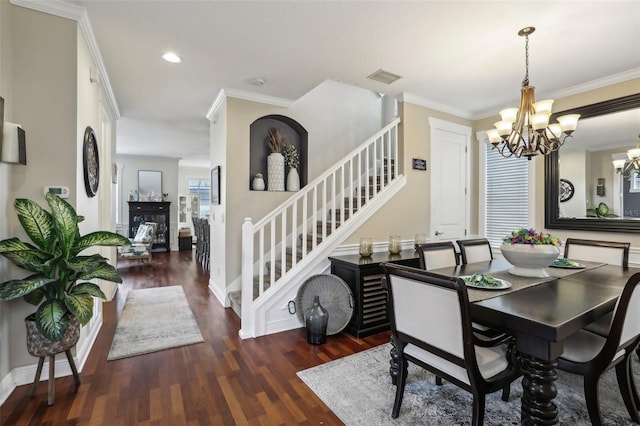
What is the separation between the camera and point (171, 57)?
2.99 meters

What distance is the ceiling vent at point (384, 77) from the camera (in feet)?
11.0

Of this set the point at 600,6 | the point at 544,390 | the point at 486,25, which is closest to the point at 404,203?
the point at 486,25

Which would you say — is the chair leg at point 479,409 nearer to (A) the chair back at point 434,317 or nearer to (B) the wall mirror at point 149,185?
(A) the chair back at point 434,317

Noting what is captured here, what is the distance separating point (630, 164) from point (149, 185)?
10.2 meters

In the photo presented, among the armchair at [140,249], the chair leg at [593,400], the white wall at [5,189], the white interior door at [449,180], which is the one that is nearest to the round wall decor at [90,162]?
the white wall at [5,189]

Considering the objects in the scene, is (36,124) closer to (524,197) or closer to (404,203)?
(404,203)

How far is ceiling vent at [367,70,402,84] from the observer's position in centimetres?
336

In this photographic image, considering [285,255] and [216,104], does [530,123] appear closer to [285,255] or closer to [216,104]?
[285,255]

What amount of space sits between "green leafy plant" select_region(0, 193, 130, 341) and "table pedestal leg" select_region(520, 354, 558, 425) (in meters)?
2.49

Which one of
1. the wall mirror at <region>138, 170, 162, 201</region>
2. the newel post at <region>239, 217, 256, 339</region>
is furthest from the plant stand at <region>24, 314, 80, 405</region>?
the wall mirror at <region>138, 170, 162, 201</region>

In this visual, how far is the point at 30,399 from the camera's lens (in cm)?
201

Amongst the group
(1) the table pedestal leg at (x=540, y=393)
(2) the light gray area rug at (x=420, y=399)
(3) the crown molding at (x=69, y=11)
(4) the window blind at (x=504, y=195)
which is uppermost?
(3) the crown molding at (x=69, y=11)

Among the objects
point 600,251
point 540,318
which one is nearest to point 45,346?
point 540,318

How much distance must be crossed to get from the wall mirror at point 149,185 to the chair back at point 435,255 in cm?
834
